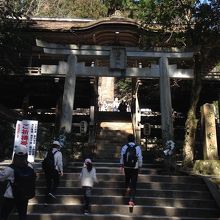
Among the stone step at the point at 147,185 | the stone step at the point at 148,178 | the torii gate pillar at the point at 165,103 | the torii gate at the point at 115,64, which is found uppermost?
the torii gate at the point at 115,64

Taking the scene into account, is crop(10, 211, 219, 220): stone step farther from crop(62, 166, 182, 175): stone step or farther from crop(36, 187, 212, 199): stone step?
crop(62, 166, 182, 175): stone step

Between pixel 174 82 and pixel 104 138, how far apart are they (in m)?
4.70

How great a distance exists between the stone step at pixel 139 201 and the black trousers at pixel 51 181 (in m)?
0.32

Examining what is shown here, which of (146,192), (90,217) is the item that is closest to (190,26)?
(146,192)

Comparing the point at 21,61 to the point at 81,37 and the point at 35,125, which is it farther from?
the point at 35,125

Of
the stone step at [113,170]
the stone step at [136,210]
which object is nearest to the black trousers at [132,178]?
the stone step at [136,210]

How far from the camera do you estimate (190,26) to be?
14.1 m

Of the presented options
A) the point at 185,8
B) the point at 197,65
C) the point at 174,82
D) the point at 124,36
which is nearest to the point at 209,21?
the point at 185,8

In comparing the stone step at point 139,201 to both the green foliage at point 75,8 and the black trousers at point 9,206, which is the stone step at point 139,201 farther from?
the green foliage at point 75,8

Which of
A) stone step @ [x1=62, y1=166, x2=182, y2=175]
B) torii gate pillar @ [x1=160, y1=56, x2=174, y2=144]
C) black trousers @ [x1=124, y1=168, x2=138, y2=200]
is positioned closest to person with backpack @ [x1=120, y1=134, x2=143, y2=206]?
black trousers @ [x1=124, y1=168, x2=138, y2=200]

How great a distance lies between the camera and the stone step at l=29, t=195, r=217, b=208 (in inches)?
392

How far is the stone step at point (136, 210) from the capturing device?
9.45 metres

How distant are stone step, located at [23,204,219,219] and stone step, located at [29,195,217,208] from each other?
352mm

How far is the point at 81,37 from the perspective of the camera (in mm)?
18922
